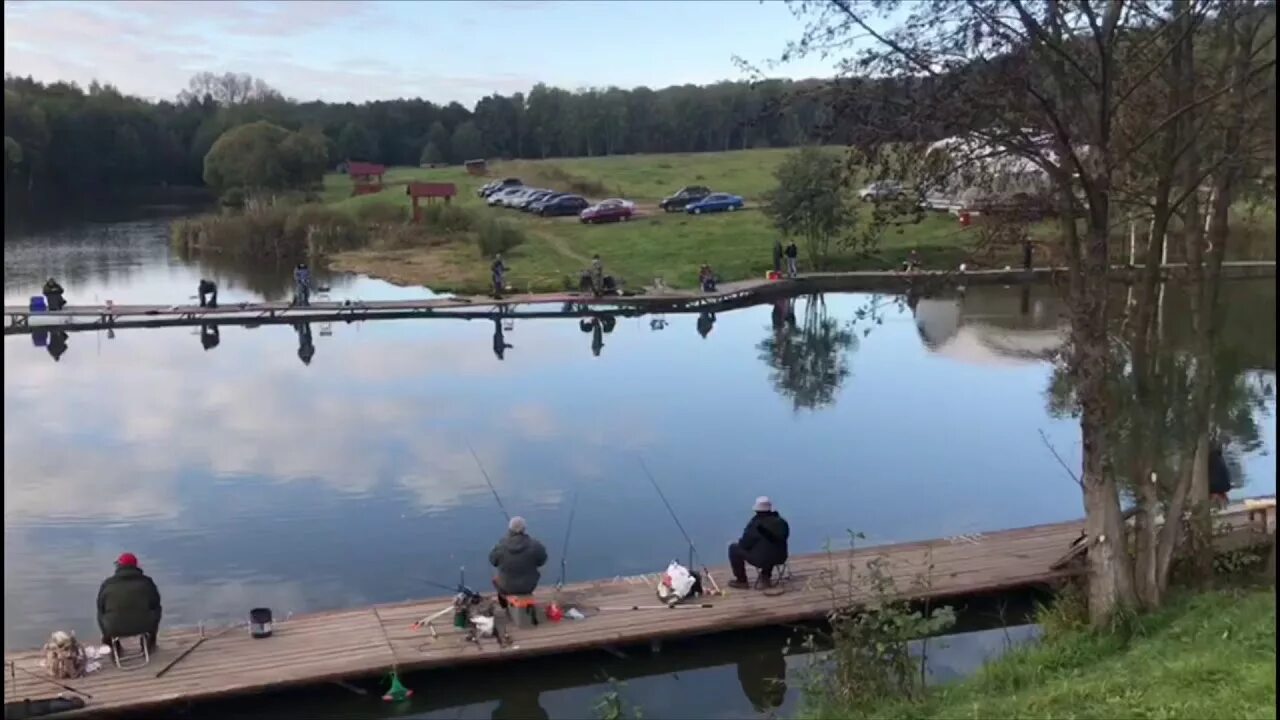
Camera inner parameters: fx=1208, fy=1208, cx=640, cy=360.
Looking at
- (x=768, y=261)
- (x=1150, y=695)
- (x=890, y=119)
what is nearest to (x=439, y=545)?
(x=890, y=119)

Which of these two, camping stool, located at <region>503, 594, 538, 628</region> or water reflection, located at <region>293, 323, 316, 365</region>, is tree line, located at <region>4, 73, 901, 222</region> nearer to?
water reflection, located at <region>293, 323, 316, 365</region>

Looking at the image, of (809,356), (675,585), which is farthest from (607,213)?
(675,585)

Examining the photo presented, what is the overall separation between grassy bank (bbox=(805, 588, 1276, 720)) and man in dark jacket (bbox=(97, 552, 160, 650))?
17.5 feet

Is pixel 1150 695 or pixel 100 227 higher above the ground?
pixel 100 227

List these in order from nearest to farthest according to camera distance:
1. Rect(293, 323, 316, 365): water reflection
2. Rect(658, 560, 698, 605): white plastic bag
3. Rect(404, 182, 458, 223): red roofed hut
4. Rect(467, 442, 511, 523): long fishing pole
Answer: Rect(658, 560, 698, 605): white plastic bag, Rect(467, 442, 511, 523): long fishing pole, Rect(293, 323, 316, 365): water reflection, Rect(404, 182, 458, 223): red roofed hut

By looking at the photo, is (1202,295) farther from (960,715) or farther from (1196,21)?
(960,715)

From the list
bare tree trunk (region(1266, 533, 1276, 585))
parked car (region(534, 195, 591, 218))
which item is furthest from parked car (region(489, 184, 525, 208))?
bare tree trunk (region(1266, 533, 1276, 585))

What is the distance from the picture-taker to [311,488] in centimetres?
1593

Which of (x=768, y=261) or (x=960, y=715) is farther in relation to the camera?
(x=768, y=261)

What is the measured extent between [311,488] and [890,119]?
10105 millimetres

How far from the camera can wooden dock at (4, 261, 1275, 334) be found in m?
29.6

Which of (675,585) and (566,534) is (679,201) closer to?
(566,534)

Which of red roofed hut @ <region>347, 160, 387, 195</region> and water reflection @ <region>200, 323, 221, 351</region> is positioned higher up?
red roofed hut @ <region>347, 160, 387, 195</region>

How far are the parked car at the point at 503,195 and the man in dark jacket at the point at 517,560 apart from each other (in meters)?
50.6
